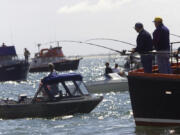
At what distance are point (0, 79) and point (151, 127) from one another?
64042mm

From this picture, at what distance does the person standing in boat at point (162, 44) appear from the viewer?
709 inches

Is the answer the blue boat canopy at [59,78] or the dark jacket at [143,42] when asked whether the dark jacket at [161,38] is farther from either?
the blue boat canopy at [59,78]

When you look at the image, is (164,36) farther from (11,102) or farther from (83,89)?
(11,102)

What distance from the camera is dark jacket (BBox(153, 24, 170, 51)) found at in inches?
709

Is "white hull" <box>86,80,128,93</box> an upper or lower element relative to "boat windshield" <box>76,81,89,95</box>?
lower

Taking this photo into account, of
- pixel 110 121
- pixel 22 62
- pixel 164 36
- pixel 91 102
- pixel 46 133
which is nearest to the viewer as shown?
pixel 164 36

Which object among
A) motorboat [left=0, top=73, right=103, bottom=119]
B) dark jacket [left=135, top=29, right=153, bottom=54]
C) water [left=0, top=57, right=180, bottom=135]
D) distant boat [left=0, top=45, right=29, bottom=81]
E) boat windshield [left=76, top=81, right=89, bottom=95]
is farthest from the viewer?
distant boat [left=0, top=45, right=29, bottom=81]

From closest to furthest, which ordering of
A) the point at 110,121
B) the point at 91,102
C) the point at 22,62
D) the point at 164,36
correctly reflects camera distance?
1. the point at 164,36
2. the point at 110,121
3. the point at 91,102
4. the point at 22,62

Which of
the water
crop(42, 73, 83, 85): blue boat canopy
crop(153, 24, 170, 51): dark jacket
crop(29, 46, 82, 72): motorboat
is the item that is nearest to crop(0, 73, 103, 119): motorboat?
crop(42, 73, 83, 85): blue boat canopy

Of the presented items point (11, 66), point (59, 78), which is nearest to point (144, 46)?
point (59, 78)

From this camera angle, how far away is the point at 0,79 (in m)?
81.9

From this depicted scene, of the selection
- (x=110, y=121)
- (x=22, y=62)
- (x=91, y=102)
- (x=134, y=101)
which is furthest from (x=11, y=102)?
(x=22, y=62)

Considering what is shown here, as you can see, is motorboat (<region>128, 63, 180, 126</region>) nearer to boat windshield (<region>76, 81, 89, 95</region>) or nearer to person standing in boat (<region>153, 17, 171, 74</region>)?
person standing in boat (<region>153, 17, 171, 74</region>)

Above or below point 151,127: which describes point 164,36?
above
